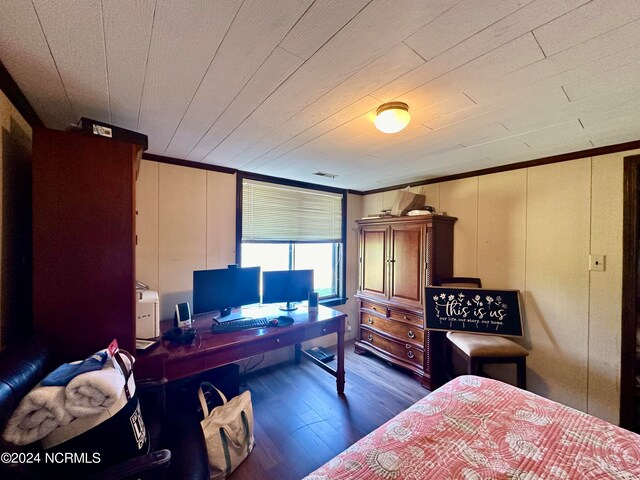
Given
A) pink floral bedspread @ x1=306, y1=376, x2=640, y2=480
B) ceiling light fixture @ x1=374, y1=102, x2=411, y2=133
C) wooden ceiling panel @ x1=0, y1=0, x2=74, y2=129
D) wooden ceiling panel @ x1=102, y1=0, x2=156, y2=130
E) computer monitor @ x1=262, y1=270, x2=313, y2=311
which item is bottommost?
pink floral bedspread @ x1=306, y1=376, x2=640, y2=480

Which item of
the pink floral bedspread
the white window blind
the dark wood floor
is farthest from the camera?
the white window blind

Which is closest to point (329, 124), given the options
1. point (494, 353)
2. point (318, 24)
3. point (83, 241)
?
point (318, 24)

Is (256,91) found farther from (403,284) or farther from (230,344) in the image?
(403,284)

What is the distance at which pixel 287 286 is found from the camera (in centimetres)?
276

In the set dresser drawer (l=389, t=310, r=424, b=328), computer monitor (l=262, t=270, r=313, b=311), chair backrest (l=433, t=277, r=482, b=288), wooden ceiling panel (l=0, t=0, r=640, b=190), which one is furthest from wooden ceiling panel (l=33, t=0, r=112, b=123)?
dresser drawer (l=389, t=310, r=424, b=328)

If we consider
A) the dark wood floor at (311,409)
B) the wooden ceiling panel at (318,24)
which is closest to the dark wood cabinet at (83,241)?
the wooden ceiling panel at (318,24)

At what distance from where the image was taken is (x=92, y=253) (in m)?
1.34

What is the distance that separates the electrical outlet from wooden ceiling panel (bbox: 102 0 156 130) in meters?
Answer: 3.14

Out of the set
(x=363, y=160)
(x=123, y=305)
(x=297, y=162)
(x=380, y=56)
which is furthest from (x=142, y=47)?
(x=363, y=160)

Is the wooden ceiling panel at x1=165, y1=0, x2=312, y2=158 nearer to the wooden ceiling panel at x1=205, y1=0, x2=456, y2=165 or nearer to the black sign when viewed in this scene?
the wooden ceiling panel at x1=205, y1=0, x2=456, y2=165

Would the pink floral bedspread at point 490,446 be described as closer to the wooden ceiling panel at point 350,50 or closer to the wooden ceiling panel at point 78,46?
the wooden ceiling panel at point 350,50

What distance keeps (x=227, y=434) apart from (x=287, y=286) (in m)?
1.35

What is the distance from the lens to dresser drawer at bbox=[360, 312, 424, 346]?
2.83m

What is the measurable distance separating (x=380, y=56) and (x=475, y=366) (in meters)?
2.44
